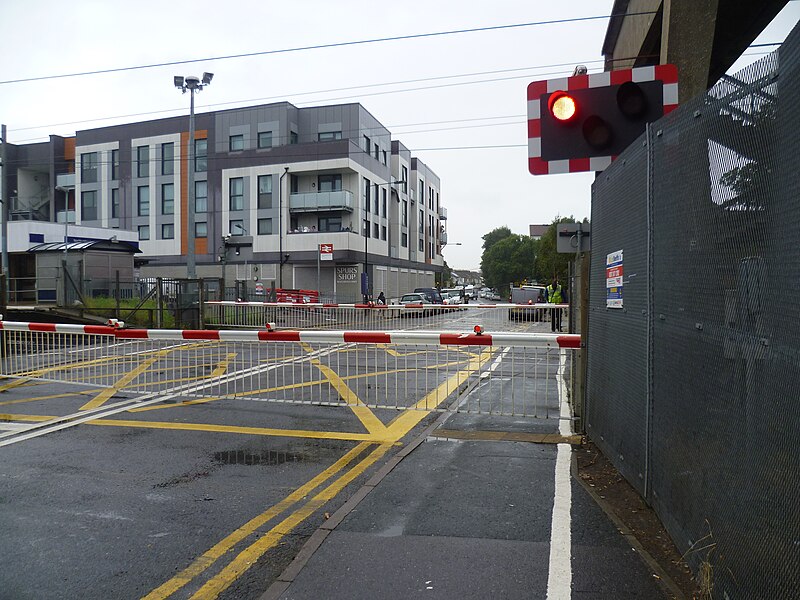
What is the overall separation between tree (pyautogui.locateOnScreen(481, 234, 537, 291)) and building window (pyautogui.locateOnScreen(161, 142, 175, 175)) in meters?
62.0

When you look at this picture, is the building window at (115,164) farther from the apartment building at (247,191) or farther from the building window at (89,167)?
the building window at (89,167)

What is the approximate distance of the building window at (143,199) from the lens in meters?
59.2

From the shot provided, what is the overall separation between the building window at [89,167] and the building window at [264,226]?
744 inches

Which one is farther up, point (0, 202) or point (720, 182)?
point (0, 202)

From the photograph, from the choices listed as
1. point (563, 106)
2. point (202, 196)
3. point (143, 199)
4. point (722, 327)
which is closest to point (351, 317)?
point (563, 106)

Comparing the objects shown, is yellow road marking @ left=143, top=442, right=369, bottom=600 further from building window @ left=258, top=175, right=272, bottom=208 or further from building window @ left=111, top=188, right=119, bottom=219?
building window @ left=111, top=188, right=119, bottom=219

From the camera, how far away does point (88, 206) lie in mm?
61688

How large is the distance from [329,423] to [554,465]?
282 cm

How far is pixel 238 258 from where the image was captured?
5559 centimetres

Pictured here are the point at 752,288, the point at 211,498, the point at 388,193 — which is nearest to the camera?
the point at 752,288

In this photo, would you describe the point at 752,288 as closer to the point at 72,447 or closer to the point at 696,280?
the point at 696,280

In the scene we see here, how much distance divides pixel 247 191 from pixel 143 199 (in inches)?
464

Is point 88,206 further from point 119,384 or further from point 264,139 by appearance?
point 119,384

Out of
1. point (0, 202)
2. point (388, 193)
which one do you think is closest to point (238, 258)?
point (388, 193)
